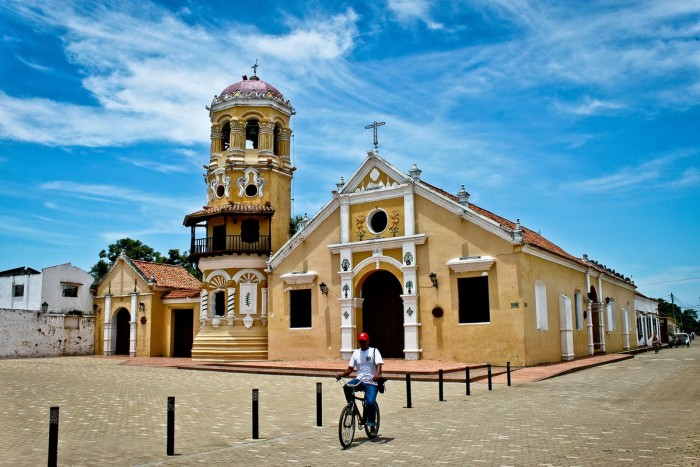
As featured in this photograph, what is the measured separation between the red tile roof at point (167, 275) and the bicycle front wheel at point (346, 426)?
1036 inches

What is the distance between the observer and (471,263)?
22.9 metres

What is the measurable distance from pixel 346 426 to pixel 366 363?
123 cm

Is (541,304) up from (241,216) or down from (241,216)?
down

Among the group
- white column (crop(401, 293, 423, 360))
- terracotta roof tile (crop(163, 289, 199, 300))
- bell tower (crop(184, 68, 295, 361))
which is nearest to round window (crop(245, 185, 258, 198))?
bell tower (crop(184, 68, 295, 361))

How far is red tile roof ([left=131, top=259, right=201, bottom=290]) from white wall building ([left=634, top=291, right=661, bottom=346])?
2809 centimetres

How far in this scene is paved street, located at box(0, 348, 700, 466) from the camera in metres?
8.42

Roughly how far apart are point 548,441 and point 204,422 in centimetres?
609

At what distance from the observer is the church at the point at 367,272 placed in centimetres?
2295

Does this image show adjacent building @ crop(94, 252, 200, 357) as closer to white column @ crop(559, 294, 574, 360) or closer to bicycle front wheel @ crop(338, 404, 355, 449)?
white column @ crop(559, 294, 574, 360)

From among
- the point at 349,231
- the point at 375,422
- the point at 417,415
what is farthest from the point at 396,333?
the point at 375,422

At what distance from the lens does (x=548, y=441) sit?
9133mm

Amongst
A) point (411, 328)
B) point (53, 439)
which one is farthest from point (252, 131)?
point (53, 439)

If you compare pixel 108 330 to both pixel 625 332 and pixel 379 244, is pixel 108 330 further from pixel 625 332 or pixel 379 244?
pixel 625 332

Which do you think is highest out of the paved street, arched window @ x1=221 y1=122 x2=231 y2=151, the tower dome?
the tower dome
